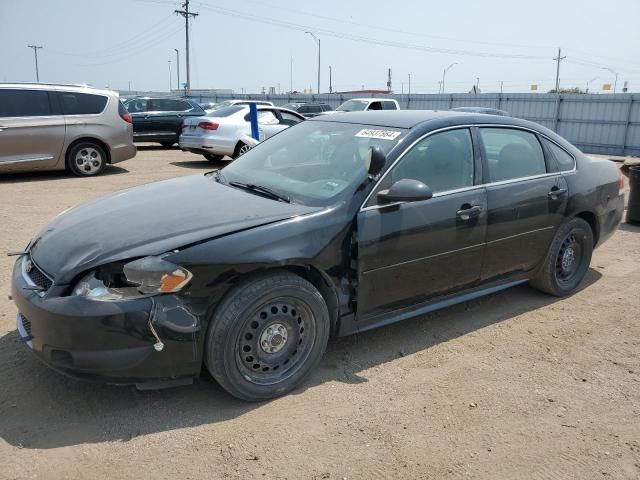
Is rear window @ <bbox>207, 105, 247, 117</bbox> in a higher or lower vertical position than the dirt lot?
higher

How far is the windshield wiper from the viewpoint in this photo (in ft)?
11.6

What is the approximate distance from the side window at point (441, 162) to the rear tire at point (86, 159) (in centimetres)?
873

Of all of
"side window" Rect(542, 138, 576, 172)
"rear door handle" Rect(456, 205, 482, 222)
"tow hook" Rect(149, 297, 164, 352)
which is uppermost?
"side window" Rect(542, 138, 576, 172)

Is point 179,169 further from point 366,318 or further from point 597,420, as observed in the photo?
point 597,420

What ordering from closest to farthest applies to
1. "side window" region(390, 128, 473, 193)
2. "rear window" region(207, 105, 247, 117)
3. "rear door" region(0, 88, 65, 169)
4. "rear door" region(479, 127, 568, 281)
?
1. "side window" region(390, 128, 473, 193)
2. "rear door" region(479, 127, 568, 281)
3. "rear door" region(0, 88, 65, 169)
4. "rear window" region(207, 105, 247, 117)

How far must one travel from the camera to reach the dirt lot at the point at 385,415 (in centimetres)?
266

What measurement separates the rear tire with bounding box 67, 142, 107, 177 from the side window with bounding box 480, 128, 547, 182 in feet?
28.8

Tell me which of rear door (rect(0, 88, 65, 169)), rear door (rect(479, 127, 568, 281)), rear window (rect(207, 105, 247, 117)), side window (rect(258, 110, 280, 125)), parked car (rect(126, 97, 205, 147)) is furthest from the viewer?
parked car (rect(126, 97, 205, 147))

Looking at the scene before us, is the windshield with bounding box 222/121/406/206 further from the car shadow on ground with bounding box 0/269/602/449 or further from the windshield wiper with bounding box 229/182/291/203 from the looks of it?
the car shadow on ground with bounding box 0/269/602/449

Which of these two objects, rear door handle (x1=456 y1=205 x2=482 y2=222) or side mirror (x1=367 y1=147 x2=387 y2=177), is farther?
rear door handle (x1=456 y1=205 x2=482 y2=222)

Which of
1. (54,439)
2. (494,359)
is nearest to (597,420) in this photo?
(494,359)

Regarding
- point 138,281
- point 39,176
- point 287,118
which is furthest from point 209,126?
point 138,281

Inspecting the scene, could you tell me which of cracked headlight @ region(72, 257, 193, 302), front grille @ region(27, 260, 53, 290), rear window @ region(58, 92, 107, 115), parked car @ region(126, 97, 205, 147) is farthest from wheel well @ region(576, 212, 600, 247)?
parked car @ region(126, 97, 205, 147)

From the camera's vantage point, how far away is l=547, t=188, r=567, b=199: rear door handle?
449 cm
